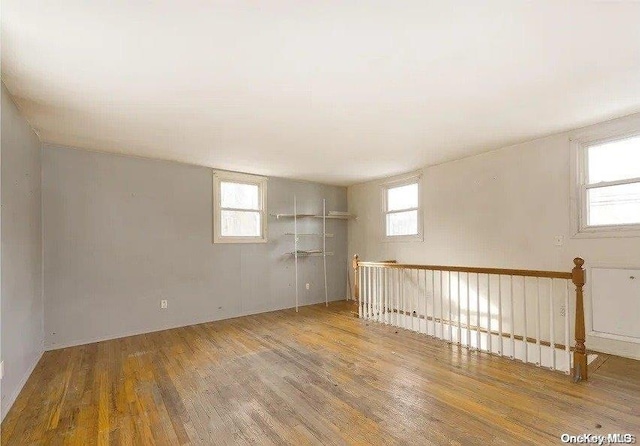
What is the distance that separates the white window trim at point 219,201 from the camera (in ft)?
16.4

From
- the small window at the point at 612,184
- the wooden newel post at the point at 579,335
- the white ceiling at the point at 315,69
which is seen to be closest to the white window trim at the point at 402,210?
the white ceiling at the point at 315,69

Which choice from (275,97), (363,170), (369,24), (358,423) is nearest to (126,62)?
(275,97)

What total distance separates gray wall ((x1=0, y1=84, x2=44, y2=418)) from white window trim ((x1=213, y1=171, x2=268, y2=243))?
2134 millimetres

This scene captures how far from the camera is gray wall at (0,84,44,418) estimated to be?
7.72ft

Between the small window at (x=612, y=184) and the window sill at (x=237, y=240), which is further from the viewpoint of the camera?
the window sill at (x=237, y=240)

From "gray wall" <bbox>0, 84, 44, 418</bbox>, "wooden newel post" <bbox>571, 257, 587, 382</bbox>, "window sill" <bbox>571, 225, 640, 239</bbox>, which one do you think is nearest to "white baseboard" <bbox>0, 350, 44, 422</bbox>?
"gray wall" <bbox>0, 84, 44, 418</bbox>

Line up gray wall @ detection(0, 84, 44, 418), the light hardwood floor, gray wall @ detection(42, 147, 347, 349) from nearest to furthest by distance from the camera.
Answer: the light hardwood floor
gray wall @ detection(0, 84, 44, 418)
gray wall @ detection(42, 147, 347, 349)

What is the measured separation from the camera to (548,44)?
1.90 m

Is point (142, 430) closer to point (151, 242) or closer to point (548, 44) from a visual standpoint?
point (151, 242)

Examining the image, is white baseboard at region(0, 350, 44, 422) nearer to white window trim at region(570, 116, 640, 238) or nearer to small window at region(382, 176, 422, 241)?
small window at region(382, 176, 422, 241)

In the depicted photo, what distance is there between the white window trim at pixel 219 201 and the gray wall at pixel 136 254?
94 millimetres

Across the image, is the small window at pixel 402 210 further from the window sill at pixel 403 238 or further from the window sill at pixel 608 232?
the window sill at pixel 608 232

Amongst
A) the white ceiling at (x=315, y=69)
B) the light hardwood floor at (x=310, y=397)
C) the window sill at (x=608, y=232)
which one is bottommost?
the light hardwood floor at (x=310, y=397)

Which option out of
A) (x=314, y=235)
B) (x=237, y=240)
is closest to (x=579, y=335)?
(x=314, y=235)
